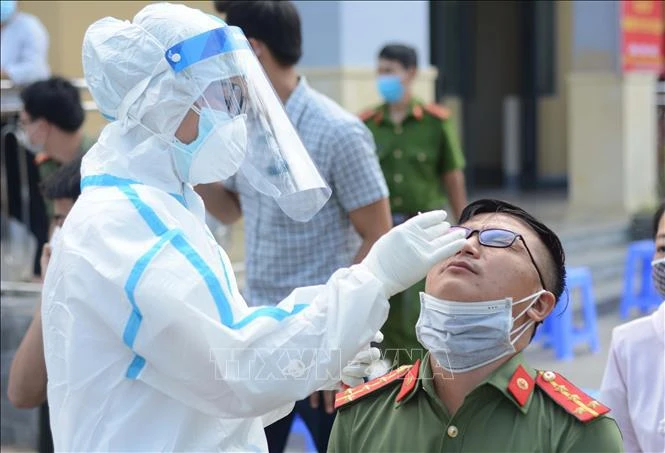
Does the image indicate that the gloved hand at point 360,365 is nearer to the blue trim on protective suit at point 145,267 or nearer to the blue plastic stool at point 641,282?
the blue trim on protective suit at point 145,267

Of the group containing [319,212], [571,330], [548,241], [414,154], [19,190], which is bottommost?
[571,330]

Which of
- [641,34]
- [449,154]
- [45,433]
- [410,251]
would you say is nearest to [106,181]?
[410,251]

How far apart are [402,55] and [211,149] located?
15.4 feet

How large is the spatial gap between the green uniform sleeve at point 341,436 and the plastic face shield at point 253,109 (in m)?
0.45

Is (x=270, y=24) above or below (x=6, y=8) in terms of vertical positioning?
below

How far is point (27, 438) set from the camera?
4.55 m

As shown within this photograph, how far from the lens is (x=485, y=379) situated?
242 centimetres

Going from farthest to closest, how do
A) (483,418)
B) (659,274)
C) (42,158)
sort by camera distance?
(42,158) → (659,274) → (483,418)

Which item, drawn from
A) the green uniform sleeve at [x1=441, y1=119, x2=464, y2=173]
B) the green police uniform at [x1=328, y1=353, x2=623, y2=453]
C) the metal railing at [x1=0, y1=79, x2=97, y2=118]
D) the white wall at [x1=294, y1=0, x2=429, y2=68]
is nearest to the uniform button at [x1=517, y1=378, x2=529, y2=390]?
the green police uniform at [x1=328, y1=353, x2=623, y2=453]

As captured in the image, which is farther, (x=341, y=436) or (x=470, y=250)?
(x=341, y=436)

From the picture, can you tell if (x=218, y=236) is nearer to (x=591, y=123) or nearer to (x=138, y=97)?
(x=138, y=97)

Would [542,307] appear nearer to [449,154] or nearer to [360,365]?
[360,365]

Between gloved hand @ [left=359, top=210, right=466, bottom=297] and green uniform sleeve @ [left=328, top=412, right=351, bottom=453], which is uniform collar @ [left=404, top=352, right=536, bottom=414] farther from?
gloved hand @ [left=359, top=210, right=466, bottom=297]

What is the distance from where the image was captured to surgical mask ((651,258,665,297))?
3.18 metres
